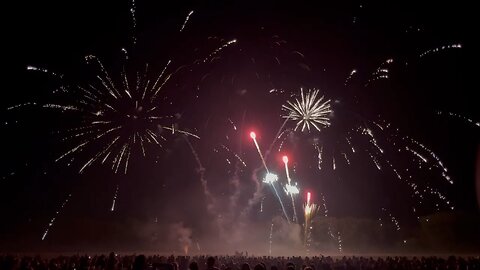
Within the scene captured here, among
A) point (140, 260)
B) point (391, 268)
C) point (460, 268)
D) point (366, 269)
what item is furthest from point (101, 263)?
point (460, 268)

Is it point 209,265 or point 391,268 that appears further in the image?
point 391,268

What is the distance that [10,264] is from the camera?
16.1 m

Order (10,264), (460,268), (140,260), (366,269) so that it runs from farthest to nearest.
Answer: (366,269) < (460,268) < (10,264) < (140,260)

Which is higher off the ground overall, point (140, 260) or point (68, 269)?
point (140, 260)

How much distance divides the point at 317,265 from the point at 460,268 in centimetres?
1078

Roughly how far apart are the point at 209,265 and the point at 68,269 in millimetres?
14543

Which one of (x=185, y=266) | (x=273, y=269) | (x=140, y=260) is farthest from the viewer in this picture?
(x=185, y=266)

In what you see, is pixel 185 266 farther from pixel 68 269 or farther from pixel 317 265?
pixel 317 265

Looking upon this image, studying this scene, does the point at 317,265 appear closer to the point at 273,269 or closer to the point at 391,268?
the point at 391,268

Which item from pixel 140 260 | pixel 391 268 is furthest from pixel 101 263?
pixel 391 268

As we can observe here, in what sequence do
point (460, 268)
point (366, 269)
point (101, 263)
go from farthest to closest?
point (366, 269) < point (460, 268) < point (101, 263)

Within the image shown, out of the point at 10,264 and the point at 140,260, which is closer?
the point at 140,260

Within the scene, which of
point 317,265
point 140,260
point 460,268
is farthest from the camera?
point 317,265

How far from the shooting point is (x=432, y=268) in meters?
22.3
